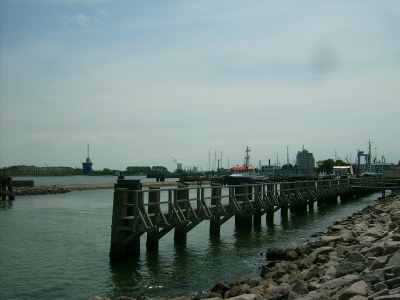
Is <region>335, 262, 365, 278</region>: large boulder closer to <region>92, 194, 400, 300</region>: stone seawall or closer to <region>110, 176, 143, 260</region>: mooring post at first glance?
<region>92, 194, 400, 300</region>: stone seawall

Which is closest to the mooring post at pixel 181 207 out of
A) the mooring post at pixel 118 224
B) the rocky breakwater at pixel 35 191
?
the mooring post at pixel 118 224

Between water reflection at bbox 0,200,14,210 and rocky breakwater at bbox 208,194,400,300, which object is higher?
rocky breakwater at bbox 208,194,400,300

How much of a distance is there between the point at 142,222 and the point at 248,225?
9904 mm

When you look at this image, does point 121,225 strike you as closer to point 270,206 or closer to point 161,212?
point 161,212

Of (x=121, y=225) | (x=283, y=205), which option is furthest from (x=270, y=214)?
(x=121, y=225)

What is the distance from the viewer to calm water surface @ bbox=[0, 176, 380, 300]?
12.1m

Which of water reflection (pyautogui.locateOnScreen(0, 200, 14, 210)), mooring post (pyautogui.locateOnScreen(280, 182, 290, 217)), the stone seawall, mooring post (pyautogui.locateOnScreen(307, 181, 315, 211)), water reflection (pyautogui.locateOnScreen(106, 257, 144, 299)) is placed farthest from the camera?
water reflection (pyautogui.locateOnScreen(0, 200, 14, 210))

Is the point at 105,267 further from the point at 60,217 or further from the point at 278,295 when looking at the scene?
the point at 60,217

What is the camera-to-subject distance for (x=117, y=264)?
1446 cm

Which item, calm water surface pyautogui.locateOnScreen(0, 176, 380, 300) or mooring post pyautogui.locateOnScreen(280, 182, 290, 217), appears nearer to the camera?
calm water surface pyautogui.locateOnScreen(0, 176, 380, 300)

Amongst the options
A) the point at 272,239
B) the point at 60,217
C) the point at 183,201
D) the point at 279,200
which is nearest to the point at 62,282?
the point at 183,201

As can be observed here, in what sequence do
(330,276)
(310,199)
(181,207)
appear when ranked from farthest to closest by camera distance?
(310,199), (181,207), (330,276)

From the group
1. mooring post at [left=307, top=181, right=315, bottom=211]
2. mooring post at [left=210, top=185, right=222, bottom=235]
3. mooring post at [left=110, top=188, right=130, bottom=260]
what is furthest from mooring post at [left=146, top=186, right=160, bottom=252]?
mooring post at [left=307, top=181, right=315, bottom=211]

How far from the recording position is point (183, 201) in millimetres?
16906
